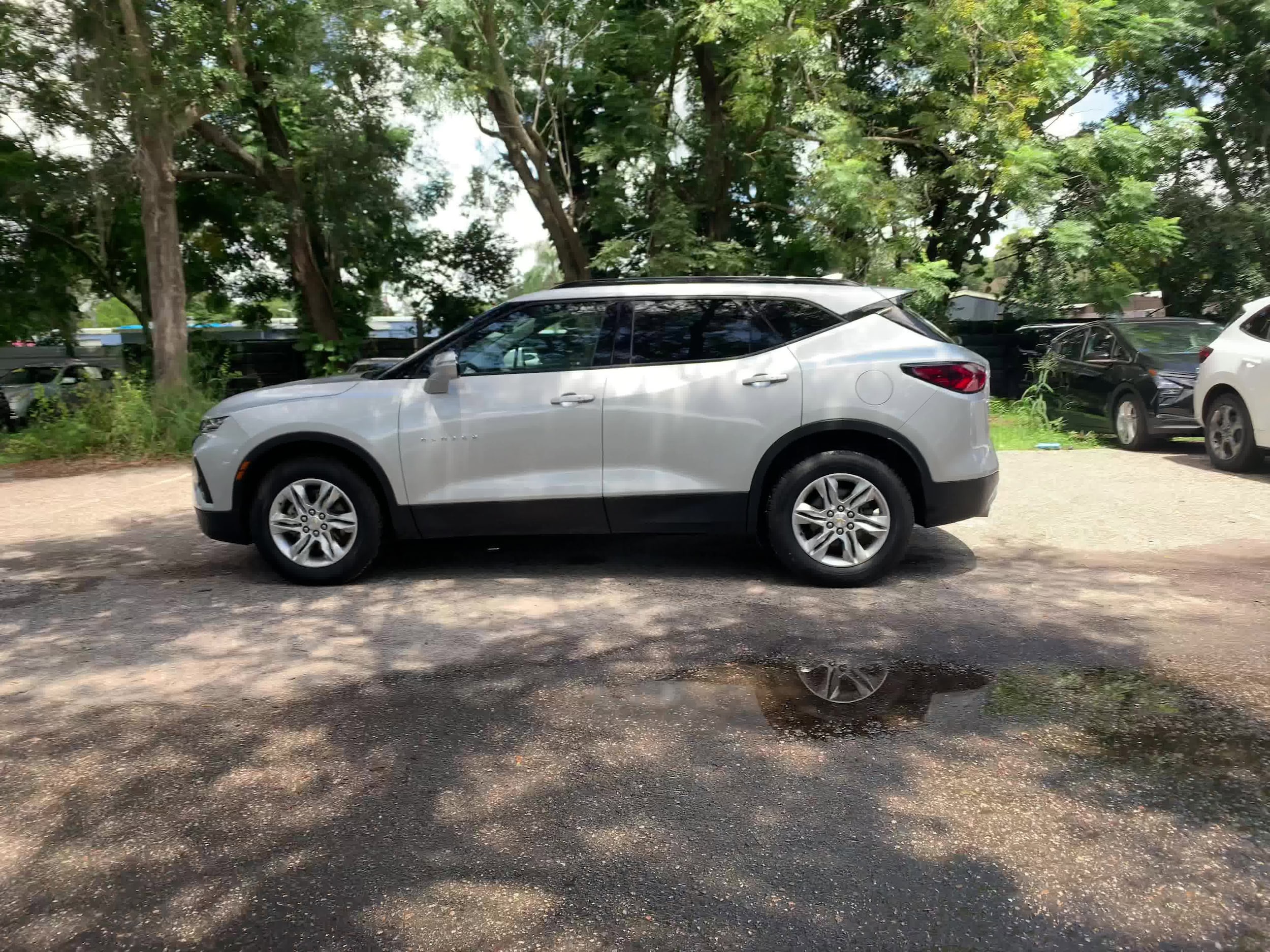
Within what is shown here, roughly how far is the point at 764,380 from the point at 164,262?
1148 cm

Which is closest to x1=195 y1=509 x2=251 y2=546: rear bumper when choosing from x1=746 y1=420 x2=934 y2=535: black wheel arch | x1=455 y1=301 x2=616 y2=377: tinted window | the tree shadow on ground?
x1=455 y1=301 x2=616 y2=377: tinted window

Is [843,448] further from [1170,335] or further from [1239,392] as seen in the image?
[1170,335]

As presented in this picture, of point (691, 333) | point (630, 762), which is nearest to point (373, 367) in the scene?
point (691, 333)

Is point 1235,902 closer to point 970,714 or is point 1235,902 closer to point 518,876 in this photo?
point 970,714

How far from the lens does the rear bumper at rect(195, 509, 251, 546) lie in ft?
20.5

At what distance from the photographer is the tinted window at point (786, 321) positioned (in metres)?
6.09

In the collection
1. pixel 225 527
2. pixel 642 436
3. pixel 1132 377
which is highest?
pixel 1132 377

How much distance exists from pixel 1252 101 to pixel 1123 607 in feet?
61.8

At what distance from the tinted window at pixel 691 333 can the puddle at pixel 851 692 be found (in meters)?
2.13

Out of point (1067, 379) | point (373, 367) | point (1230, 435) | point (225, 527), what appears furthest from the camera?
point (1067, 379)

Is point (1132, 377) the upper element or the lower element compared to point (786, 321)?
lower

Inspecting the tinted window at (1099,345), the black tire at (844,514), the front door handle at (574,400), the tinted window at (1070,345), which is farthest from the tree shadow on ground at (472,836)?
the tinted window at (1070,345)

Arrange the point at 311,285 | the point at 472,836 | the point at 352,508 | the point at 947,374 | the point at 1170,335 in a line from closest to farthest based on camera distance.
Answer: the point at 472,836 → the point at 947,374 → the point at 352,508 → the point at 1170,335 → the point at 311,285

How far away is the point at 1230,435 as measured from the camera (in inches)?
391
